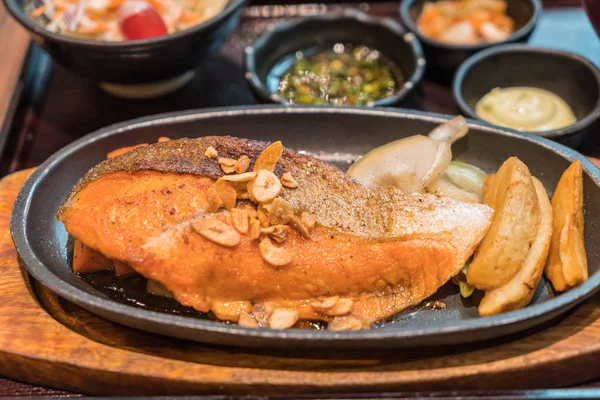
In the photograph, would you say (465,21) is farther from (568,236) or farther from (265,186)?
(265,186)

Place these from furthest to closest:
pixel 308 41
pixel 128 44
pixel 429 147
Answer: pixel 308 41
pixel 128 44
pixel 429 147

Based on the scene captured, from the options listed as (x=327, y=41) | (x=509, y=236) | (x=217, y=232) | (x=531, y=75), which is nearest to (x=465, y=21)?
(x=531, y=75)

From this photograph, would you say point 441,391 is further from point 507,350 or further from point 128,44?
point 128,44

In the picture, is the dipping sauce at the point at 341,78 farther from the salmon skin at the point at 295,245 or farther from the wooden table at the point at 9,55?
the wooden table at the point at 9,55

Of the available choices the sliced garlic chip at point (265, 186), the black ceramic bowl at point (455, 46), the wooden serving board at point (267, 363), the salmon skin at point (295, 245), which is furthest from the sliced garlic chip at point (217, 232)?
the black ceramic bowl at point (455, 46)

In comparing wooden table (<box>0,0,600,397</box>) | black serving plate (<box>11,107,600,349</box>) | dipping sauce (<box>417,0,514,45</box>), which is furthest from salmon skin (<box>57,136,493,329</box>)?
dipping sauce (<box>417,0,514,45</box>)

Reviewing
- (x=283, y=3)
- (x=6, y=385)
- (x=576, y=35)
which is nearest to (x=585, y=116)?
(x=576, y=35)
